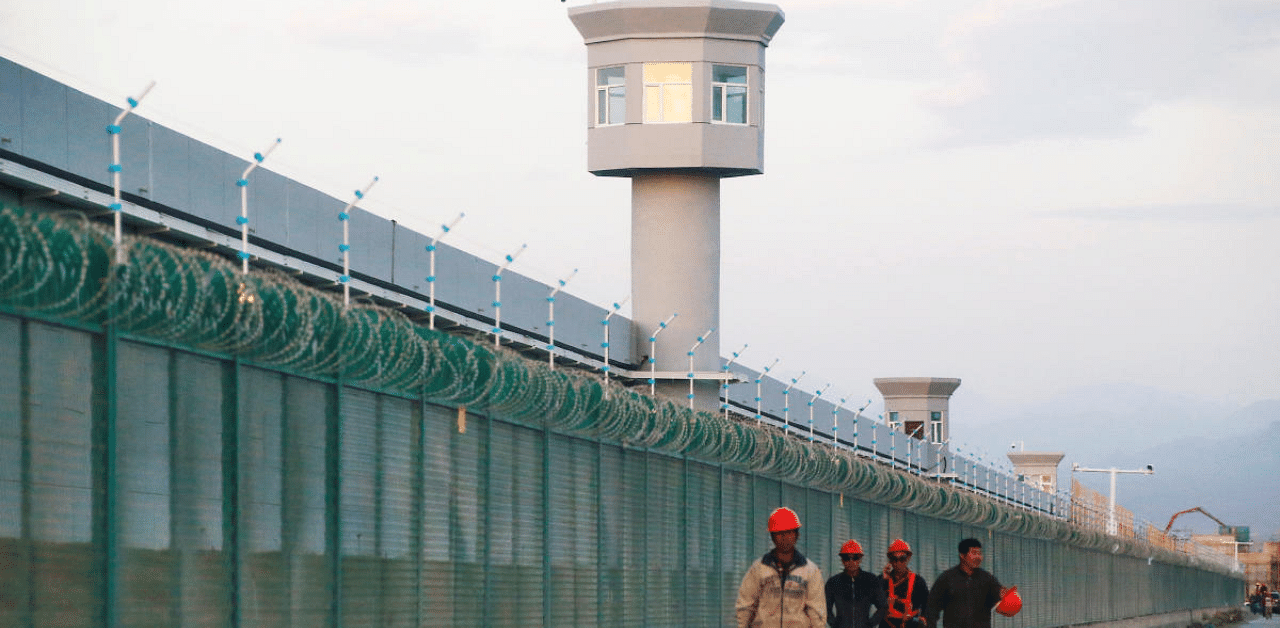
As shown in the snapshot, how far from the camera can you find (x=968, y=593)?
48.9 ft

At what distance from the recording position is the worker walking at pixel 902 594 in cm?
1577

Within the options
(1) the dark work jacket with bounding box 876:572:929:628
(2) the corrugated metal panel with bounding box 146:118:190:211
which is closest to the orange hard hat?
(1) the dark work jacket with bounding box 876:572:929:628

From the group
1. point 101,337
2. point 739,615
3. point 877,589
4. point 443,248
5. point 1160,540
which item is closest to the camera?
point 101,337

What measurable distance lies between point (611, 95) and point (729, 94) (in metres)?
2.20

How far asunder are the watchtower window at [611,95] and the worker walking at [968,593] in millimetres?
25770

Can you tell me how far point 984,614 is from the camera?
589 inches

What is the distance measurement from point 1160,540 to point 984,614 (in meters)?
68.6

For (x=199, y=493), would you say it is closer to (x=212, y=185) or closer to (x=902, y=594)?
(x=902, y=594)

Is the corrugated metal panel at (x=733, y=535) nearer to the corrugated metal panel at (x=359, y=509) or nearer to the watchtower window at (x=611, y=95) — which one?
the corrugated metal panel at (x=359, y=509)

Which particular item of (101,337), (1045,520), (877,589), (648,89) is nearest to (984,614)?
(877,589)

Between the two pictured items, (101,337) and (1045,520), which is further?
(1045,520)

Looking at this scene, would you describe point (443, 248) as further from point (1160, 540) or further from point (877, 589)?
point (1160, 540)

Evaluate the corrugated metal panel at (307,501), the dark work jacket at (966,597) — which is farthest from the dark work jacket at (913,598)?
the corrugated metal panel at (307,501)

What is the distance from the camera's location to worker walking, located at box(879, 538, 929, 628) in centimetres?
1577
